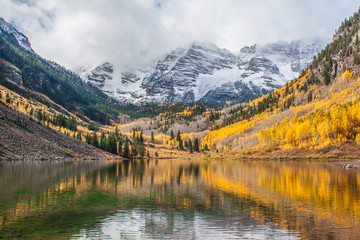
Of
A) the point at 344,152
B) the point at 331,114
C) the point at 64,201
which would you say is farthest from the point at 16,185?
the point at 331,114

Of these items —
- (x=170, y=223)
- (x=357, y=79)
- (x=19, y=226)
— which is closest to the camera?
(x=19, y=226)

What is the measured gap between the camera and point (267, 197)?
37.1m

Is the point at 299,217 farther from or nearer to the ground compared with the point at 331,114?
nearer to the ground

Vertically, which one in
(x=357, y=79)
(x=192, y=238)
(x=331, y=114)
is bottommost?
(x=192, y=238)

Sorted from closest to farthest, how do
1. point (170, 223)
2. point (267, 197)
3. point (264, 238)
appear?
1. point (264, 238)
2. point (170, 223)
3. point (267, 197)

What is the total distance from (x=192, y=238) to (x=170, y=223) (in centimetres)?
455

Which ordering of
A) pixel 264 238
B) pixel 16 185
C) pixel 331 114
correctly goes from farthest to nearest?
pixel 331 114
pixel 16 185
pixel 264 238

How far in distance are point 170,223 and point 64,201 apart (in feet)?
49.0

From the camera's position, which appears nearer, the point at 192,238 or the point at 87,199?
the point at 192,238

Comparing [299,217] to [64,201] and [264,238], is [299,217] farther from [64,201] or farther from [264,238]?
[64,201]

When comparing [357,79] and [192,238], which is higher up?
[357,79]

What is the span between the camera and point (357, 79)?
17525cm

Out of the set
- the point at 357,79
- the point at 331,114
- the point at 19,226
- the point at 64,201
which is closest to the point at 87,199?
the point at 64,201

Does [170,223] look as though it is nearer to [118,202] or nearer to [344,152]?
[118,202]
